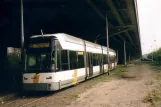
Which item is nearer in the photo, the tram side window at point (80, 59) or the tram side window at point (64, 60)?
the tram side window at point (64, 60)

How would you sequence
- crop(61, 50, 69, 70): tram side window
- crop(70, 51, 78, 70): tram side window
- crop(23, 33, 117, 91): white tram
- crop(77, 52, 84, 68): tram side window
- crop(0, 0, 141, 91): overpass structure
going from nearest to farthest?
crop(23, 33, 117, 91): white tram < crop(61, 50, 69, 70): tram side window < crop(70, 51, 78, 70): tram side window < crop(77, 52, 84, 68): tram side window < crop(0, 0, 141, 91): overpass structure

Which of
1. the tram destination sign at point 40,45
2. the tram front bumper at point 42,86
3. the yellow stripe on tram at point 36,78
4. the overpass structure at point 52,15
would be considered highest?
the overpass structure at point 52,15

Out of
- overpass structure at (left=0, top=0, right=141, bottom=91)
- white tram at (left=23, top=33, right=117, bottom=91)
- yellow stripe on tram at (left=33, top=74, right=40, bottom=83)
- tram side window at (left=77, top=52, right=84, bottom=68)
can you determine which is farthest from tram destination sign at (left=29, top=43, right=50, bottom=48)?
overpass structure at (left=0, top=0, right=141, bottom=91)

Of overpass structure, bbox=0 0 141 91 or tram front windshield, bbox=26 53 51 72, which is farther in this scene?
overpass structure, bbox=0 0 141 91

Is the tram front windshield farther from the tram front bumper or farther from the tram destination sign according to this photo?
the tram front bumper

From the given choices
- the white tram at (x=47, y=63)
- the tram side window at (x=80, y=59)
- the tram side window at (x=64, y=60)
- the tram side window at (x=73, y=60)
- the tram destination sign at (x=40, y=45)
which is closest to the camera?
the white tram at (x=47, y=63)

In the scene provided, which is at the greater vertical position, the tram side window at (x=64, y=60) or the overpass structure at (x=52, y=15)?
the overpass structure at (x=52, y=15)

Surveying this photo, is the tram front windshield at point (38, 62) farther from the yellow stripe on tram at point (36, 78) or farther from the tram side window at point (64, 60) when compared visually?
the tram side window at point (64, 60)

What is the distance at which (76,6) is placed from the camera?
Result: 29.2 meters

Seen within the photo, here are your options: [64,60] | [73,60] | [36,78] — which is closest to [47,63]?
[36,78]

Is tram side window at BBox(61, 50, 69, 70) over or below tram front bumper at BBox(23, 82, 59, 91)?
over

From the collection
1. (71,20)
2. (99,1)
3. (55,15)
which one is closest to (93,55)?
(99,1)

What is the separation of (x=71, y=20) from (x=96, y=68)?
11037mm

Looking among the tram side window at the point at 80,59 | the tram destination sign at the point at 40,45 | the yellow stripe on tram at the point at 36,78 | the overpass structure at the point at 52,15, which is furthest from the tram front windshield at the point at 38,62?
the overpass structure at the point at 52,15
